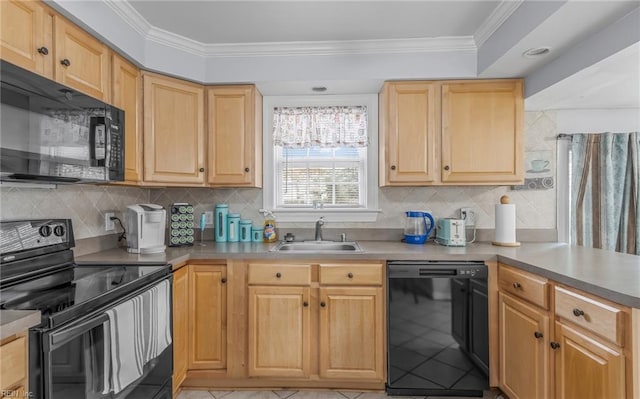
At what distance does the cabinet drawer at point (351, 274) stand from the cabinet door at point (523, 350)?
768 millimetres

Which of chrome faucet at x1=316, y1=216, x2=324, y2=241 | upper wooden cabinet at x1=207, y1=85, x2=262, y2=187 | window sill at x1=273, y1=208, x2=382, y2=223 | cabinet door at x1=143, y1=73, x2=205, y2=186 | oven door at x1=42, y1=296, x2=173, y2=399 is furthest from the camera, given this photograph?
window sill at x1=273, y1=208, x2=382, y2=223

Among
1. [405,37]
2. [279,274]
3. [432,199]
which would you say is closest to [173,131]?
[279,274]

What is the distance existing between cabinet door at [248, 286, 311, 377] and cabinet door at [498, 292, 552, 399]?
1198 millimetres

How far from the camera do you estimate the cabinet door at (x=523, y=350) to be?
5.14 feet

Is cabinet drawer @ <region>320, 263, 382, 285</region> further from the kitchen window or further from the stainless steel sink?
the kitchen window

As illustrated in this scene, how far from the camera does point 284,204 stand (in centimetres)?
274

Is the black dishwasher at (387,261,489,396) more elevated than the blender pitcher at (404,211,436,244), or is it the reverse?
the blender pitcher at (404,211,436,244)

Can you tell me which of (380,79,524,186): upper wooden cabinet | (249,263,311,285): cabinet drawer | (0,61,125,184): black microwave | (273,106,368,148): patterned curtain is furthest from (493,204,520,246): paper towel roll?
(0,61,125,184): black microwave

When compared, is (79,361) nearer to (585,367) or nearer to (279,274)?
(279,274)

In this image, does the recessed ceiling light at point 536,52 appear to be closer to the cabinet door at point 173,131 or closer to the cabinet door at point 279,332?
the cabinet door at point 279,332

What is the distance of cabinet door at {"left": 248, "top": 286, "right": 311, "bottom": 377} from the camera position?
6.73 feet

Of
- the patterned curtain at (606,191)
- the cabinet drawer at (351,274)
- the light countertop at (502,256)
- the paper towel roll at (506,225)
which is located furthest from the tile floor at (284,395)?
the patterned curtain at (606,191)

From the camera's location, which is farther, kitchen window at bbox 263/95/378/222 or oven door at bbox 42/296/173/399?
kitchen window at bbox 263/95/378/222

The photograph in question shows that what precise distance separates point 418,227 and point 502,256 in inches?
25.1
